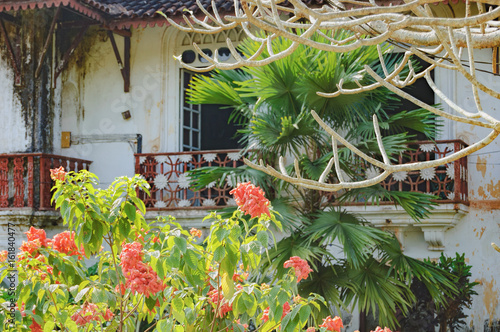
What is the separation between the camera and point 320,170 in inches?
307

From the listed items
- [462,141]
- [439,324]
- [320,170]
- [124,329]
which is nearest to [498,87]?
[462,141]

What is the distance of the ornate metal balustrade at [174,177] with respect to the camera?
10.8 meters

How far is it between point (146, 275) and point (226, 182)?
6824 mm

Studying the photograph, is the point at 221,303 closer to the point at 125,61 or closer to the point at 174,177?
the point at 174,177

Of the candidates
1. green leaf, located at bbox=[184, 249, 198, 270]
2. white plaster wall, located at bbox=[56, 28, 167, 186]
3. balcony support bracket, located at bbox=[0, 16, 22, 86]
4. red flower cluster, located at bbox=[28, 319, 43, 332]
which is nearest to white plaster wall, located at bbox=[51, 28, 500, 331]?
white plaster wall, located at bbox=[56, 28, 167, 186]

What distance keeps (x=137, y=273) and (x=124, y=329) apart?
0.71m

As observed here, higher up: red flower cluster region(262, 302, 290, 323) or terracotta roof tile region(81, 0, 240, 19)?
terracotta roof tile region(81, 0, 240, 19)

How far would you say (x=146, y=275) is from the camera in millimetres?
4055

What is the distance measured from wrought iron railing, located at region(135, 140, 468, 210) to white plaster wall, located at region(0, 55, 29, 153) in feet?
6.22

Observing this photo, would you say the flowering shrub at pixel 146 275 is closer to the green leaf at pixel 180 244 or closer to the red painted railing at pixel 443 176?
the green leaf at pixel 180 244

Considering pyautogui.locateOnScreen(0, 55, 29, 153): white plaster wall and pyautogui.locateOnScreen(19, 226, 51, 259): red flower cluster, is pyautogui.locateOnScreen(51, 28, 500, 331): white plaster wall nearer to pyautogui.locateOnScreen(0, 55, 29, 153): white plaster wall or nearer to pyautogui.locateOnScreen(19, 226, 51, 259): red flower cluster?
pyautogui.locateOnScreen(0, 55, 29, 153): white plaster wall

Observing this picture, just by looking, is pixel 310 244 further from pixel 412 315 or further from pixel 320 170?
pixel 412 315

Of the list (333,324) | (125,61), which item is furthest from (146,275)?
(125,61)

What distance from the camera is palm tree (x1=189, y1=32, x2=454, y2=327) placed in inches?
293
